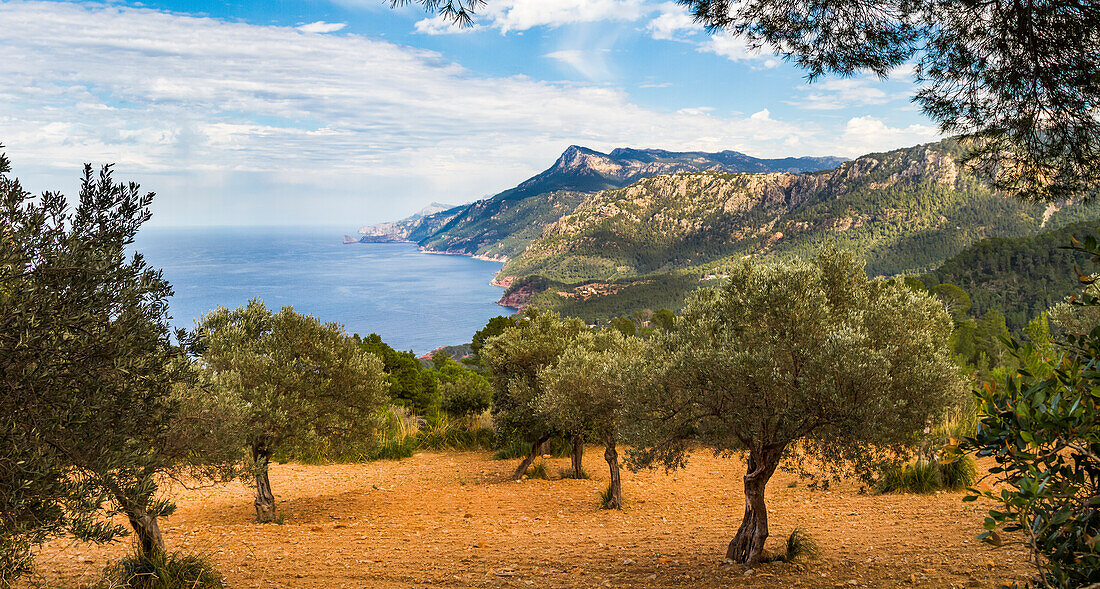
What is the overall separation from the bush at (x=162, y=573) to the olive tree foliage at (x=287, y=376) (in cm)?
363

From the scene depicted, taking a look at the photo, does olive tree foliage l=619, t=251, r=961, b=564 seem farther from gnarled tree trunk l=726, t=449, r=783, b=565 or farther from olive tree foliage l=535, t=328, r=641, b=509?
olive tree foliage l=535, t=328, r=641, b=509

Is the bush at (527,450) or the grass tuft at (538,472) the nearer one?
the grass tuft at (538,472)

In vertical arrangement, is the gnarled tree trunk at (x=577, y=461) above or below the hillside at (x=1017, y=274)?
below

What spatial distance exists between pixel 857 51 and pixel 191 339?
22.9 ft

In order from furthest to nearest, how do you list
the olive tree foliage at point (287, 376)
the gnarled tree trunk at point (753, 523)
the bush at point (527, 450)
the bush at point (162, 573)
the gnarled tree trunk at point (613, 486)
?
the bush at point (527, 450)
the gnarled tree trunk at point (613, 486)
the olive tree foliage at point (287, 376)
the gnarled tree trunk at point (753, 523)
the bush at point (162, 573)

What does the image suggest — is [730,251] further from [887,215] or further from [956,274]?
[956,274]

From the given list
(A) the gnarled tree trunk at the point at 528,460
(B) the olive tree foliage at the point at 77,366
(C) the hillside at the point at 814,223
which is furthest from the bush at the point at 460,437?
(C) the hillside at the point at 814,223

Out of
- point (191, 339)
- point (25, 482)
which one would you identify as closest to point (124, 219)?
point (191, 339)

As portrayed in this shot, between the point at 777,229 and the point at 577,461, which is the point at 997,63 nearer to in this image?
the point at 577,461

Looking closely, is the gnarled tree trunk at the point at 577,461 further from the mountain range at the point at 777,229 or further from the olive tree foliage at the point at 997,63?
the mountain range at the point at 777,229

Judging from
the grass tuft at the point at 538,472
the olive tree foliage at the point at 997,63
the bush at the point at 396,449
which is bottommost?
the bush at the point at 396,449

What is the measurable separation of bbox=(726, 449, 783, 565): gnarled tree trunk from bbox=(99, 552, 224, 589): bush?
19.8ft

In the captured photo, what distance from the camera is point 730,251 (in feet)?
556

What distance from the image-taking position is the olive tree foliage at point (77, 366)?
363 centimetres
